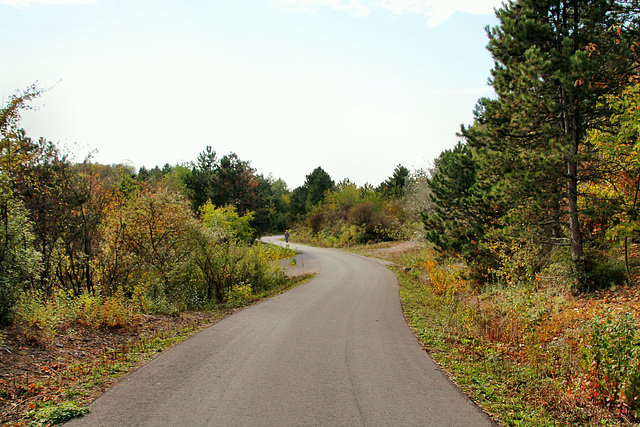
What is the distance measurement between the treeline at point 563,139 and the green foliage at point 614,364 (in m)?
4.82

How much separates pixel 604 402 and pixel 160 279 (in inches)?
499

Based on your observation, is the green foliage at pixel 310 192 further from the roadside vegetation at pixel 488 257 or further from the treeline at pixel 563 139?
the treeline at pixel 563 139

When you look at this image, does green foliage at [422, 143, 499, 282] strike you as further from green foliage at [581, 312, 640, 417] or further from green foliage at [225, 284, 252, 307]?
green foliage at [581, 312, 640, 417]

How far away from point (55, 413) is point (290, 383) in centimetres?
316

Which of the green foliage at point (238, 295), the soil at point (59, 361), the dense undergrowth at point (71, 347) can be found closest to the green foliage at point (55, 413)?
the dense undergrowth at point (71, 347)

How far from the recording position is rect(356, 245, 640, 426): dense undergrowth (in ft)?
16.0

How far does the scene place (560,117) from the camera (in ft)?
39.7

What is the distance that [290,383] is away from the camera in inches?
243

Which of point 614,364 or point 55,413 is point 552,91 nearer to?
point 614,364

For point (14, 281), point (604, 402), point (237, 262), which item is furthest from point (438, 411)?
point (237, 262)

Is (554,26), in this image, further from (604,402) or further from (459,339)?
(604,402)

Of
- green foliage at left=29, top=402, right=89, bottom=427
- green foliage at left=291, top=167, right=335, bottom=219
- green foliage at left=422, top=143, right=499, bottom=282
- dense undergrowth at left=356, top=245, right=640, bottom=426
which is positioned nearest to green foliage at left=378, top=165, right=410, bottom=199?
green foliage at left=291, top=167, right=335, bottom=219

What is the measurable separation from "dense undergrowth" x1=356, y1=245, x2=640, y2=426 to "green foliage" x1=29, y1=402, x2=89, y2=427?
17.6ft

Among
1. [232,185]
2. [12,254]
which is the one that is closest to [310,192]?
[232,185]
